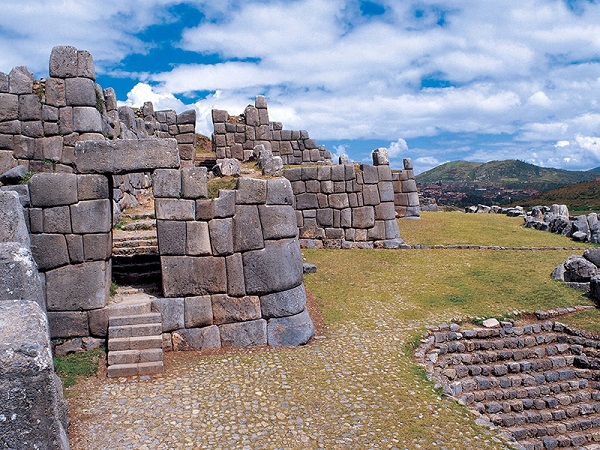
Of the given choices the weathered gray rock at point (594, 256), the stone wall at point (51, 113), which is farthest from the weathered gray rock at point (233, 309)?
the weathered gray rock at point (594, 256)

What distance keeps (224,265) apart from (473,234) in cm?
1795

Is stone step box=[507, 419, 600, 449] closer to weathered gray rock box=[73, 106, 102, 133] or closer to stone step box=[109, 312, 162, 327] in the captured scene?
stone step box=[109, 312, 162, 327]

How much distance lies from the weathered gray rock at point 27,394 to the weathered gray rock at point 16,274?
7.10 ft

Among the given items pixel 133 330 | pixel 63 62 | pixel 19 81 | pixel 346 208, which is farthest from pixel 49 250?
pixel 346 208

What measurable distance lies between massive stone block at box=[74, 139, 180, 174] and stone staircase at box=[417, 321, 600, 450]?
291 inches

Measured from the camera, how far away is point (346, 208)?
2184cm

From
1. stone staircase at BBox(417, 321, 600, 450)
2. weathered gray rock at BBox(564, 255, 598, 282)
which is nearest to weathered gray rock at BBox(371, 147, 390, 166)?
weathered gray rock at BBox(564, 255, 598, 282)

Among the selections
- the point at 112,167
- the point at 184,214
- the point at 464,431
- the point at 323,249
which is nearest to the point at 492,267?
the point at 323,249

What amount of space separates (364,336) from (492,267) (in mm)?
8912

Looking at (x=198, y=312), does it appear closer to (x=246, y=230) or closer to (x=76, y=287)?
(x=246, y=230)

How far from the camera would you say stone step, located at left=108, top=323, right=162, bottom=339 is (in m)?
10.1

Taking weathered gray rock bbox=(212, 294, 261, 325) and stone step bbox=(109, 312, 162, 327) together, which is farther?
weathered gray rock bbox=(212, 294, 261, 325)

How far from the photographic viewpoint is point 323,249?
21672 millimetres

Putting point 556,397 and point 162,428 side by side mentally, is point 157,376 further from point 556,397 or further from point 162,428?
point 556,397
